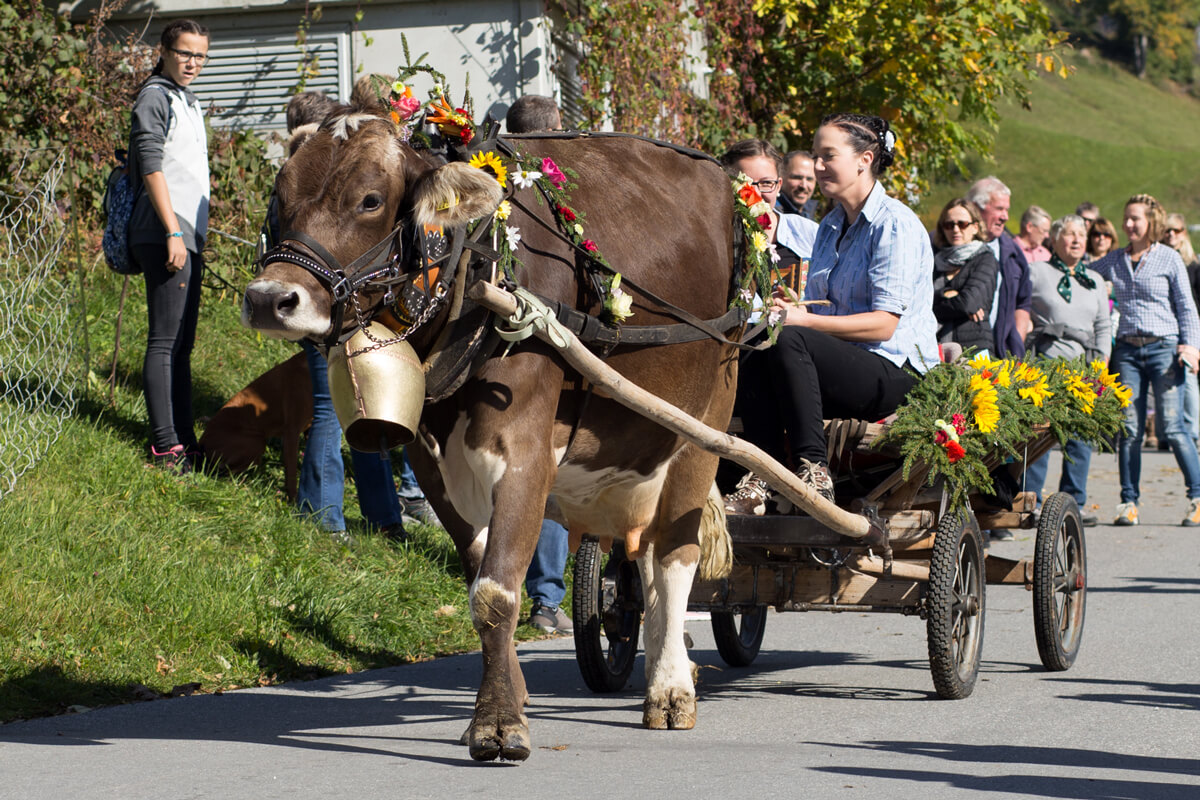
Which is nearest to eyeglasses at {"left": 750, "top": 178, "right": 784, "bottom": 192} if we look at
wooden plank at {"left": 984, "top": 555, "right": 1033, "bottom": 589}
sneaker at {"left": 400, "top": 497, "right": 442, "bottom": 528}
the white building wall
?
wooden plank at {"left": 984, "top": 555, "right": 1033, "bottom": 589}

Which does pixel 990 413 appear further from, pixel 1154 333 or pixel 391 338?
pixel 1154 333

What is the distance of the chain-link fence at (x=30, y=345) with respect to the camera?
7.75 metres

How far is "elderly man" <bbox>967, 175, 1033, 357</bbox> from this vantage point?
1071cm

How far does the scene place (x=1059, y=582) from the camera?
22.7 ft

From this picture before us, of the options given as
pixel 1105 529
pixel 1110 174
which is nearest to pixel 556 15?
pixel 1105 529

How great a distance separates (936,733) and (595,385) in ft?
5.61

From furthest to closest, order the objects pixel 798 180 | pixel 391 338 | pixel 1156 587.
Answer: pixel 1156 587, pixel 798 180, pixel 391 338

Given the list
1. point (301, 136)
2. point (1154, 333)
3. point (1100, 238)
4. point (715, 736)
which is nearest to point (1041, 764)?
point (715, 736)

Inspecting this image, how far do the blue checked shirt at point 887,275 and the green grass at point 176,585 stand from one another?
2.39 metres

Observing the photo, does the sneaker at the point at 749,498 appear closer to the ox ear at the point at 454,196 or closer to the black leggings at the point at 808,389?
the black leggings at the point at 808,389

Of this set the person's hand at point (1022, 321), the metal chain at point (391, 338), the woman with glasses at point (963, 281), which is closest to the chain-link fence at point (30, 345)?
the metal chain at point (391, 338)

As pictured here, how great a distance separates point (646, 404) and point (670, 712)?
119 centimetres

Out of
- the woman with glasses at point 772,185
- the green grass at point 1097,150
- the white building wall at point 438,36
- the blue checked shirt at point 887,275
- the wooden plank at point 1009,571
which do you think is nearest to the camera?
the blue checked shirt at point 887,275

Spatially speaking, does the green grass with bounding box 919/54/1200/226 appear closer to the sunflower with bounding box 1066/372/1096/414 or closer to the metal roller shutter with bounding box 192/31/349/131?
the metal roller shutter with bounding box 192/31/349/131
